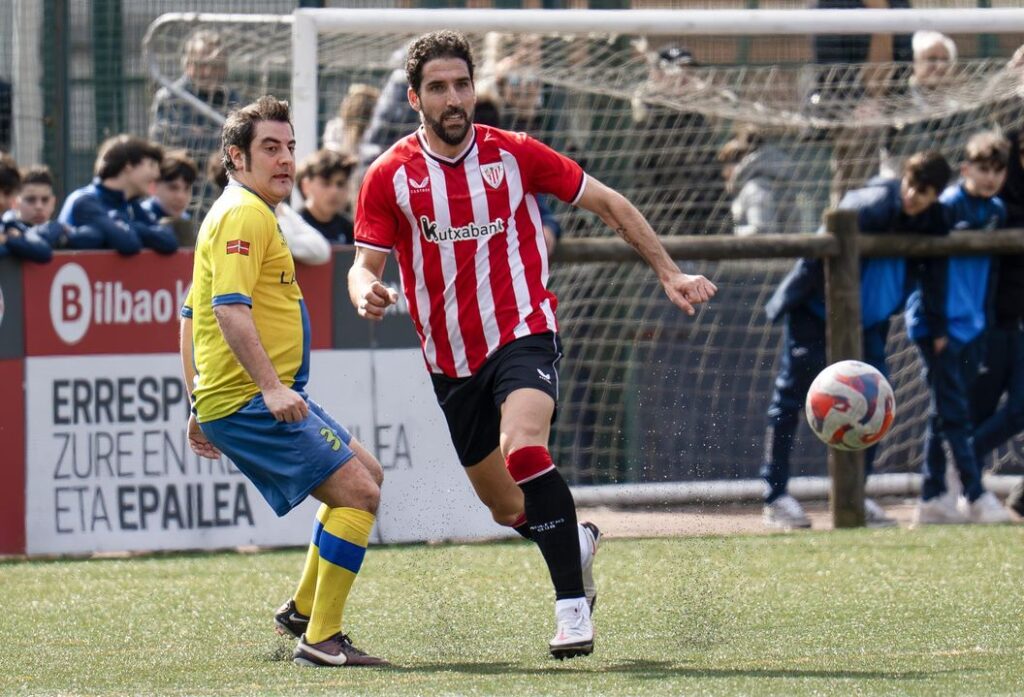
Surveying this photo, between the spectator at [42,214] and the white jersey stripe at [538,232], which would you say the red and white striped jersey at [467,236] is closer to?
the white jersey stripe at [538,232]

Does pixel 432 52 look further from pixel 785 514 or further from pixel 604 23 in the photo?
pixel 785 514

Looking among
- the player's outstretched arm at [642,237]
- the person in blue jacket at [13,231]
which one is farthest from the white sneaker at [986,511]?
the person in blue jacket at [13,231]

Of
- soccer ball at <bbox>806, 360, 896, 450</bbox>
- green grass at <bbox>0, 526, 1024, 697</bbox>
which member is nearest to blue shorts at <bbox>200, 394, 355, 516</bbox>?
green grass at <bbox>0, 526, 1024, 697</bbox>

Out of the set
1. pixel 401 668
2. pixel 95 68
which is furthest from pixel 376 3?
pixel 401 668

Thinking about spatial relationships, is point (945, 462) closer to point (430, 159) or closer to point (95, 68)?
point (430, 159)

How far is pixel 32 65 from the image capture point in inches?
435

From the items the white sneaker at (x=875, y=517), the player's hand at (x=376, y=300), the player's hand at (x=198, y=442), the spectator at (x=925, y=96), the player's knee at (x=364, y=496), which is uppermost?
the spectator at (x=925, y=96)

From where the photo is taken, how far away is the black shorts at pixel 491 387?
20.0 feet

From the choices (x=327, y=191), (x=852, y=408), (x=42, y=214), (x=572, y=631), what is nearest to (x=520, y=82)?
(x=327, y=191)

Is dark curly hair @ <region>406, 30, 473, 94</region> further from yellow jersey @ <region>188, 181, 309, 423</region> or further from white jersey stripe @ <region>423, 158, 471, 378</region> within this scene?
yellow jersey @ <region>188, 181, 309, 423</region>

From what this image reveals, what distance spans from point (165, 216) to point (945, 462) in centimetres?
482

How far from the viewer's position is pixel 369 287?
5891 mm

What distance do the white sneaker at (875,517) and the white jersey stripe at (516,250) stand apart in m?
4.56

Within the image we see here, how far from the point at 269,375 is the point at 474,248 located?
90 cm
